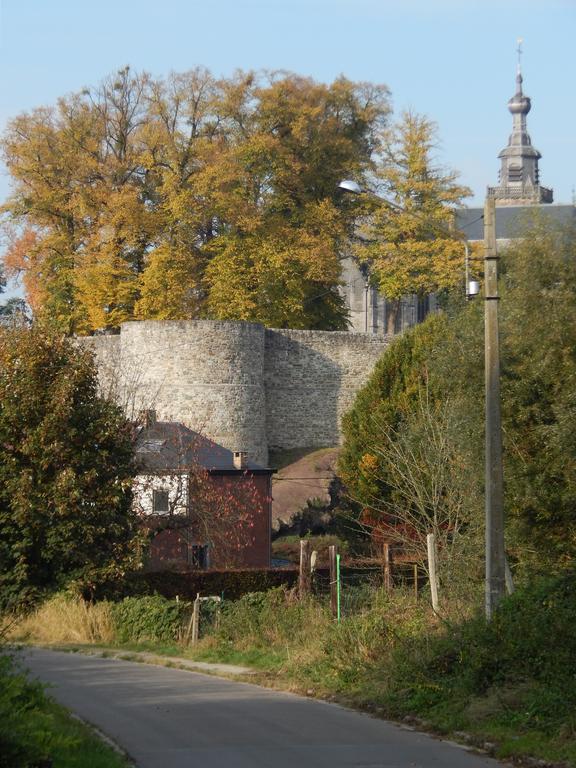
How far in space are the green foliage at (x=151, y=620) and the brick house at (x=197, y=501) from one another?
4.83 m

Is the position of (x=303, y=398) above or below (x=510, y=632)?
above

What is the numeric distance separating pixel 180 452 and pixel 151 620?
9541 millimetres

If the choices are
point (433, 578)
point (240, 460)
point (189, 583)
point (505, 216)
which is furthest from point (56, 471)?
point (505, 216)

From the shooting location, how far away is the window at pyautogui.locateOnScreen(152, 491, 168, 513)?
2828 centimetres

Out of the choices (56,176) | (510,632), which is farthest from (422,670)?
(56,176)

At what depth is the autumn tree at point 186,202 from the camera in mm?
46469

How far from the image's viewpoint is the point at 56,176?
48.8m

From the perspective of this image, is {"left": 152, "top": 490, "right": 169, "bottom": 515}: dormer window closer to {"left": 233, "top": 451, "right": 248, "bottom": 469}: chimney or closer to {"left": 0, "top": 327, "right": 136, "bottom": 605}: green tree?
{"left": 0, "top": 327, "right": 136, "bottom": 605}: green tree

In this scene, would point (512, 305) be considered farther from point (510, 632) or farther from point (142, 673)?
point (510, 632)

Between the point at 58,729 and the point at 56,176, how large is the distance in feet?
134

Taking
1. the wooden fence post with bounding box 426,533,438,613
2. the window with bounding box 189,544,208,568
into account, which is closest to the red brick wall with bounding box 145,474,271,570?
the window with bounding box 189,544,208,568

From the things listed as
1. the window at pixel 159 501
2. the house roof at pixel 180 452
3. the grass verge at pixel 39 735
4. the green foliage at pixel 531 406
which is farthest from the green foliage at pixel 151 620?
the grass verge at pixel 39 735

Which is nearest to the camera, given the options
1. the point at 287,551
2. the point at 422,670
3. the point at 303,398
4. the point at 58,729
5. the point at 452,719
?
the point at 58,729

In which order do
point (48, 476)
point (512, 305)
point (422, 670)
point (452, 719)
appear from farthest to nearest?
point (48, 476) → point (512, 305) → point (422, 670) → point (452, 719)
